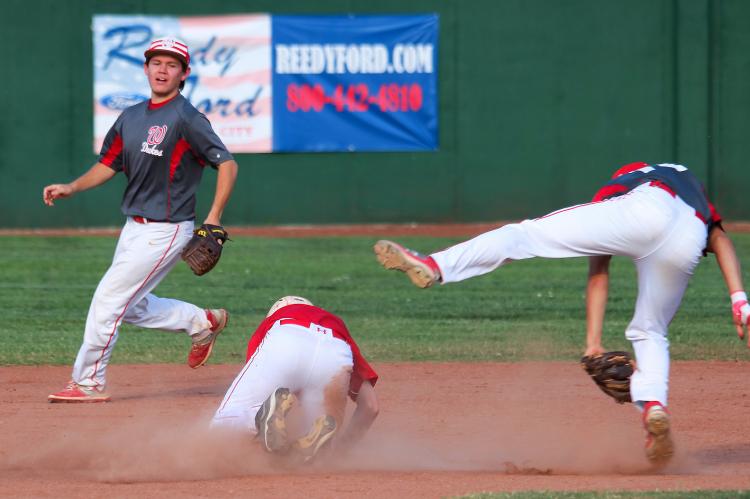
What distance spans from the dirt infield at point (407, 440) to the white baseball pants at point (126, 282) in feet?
1.03

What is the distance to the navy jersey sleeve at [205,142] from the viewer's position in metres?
7.46

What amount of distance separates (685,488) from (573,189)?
14241 millimetres

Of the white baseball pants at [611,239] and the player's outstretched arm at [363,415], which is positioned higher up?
the white baseball pants at [611,239]

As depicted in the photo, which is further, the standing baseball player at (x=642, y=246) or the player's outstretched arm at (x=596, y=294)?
the player's outstretched arm at (x=596, y=294)

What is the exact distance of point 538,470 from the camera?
20.0 ft

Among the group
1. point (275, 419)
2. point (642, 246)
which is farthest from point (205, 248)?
point (642, 246)

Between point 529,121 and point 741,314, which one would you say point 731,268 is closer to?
point 741,314

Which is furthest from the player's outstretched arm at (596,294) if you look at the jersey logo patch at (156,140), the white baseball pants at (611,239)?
the jersey logo patch at (156,140)

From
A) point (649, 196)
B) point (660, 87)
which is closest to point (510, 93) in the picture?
point (660, 87)

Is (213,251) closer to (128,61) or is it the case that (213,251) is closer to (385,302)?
(385,302)

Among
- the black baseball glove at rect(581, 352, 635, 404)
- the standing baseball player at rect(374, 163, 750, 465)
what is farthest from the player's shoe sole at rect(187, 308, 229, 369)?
the black baseball glove at rect(581, 352, 635, 404)

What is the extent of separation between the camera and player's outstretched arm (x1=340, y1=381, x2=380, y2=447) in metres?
6.32

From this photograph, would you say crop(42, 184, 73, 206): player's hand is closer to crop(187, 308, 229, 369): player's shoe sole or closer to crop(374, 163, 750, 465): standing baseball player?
crop(187, 308, 229, 369): player's shoe sole

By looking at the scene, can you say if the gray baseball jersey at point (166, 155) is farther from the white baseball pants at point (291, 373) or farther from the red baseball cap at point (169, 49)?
the white baseball pants at point (291, 373)
